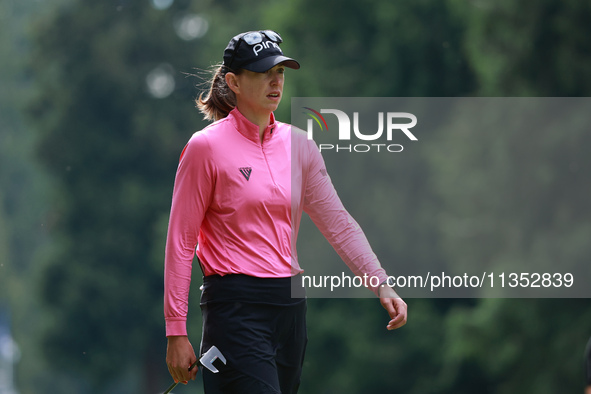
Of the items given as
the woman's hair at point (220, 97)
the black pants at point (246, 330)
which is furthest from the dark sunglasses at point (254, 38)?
the black pants at point (246, 330)

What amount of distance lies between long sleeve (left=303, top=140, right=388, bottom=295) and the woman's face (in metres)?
0.24

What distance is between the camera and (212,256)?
3.00 meters

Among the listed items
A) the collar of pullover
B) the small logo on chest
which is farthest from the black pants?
the collar of pullover

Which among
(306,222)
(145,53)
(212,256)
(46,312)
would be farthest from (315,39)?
(212,256)

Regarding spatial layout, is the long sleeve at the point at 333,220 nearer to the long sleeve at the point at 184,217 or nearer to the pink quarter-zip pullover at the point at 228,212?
the pink quarter-zip pullover at the point at 228,212

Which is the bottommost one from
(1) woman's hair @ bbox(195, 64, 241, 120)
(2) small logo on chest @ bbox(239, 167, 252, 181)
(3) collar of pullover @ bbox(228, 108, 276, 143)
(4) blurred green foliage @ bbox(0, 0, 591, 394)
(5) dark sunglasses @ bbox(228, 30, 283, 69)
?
(4) blurred green foliage @ bbox(0, 0, 591, 394)

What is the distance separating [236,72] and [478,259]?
852 cm

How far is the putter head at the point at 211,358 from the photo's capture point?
2898 mm

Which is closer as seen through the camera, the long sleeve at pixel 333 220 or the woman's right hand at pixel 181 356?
the woman's right hand at pixel 181 356

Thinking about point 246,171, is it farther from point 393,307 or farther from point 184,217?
point 393,307

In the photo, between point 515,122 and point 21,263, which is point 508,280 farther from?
point 21,263

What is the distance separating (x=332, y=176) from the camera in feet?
44.8

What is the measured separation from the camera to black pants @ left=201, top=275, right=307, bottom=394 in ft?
9.52

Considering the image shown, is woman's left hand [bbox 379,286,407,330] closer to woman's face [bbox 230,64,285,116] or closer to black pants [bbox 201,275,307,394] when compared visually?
black pants [bbox 201,275,307,394]
